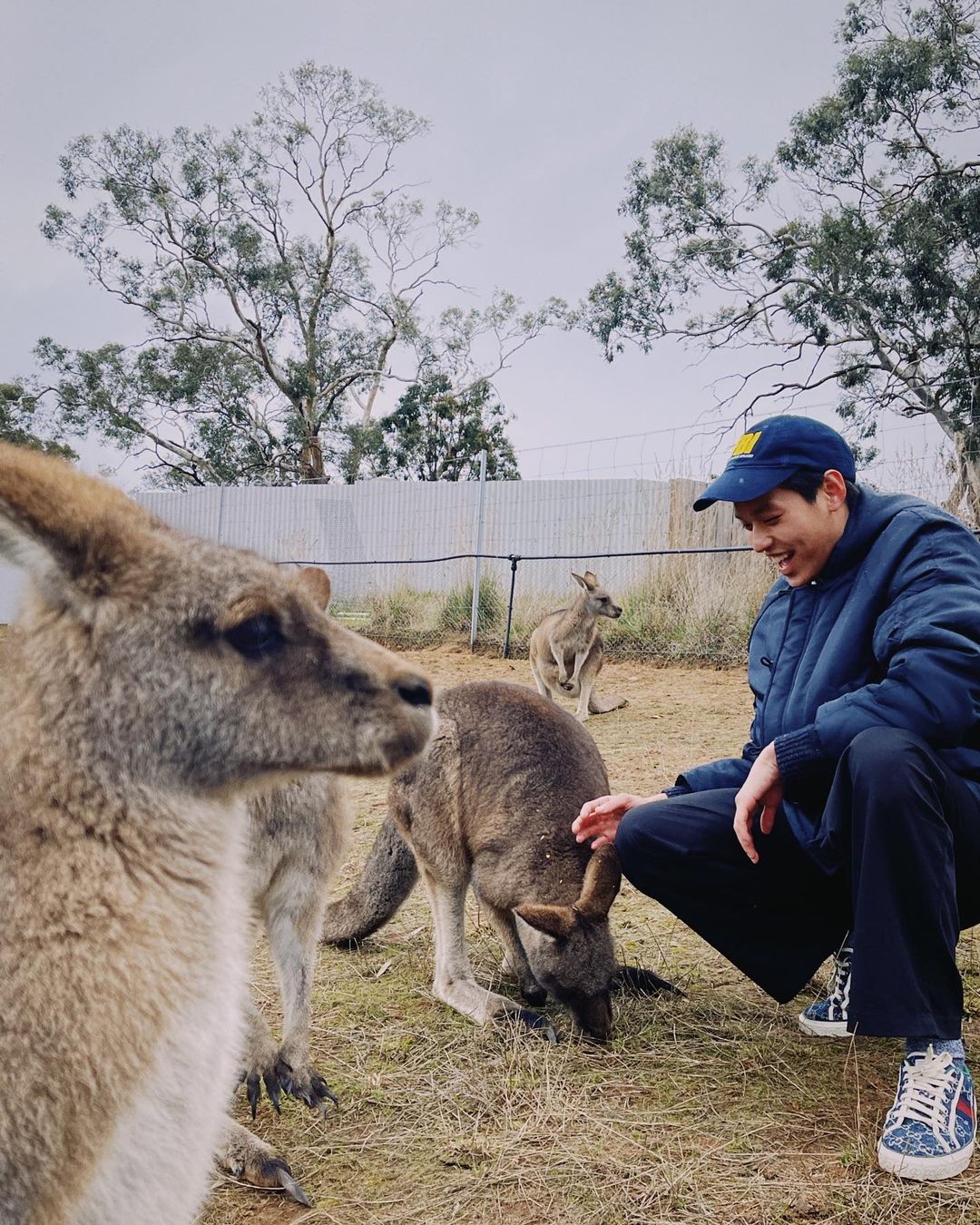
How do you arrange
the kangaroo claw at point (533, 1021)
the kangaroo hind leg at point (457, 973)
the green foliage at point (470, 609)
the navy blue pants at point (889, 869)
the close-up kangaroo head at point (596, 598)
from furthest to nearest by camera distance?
1. the green foliage at point (470, 609)
2. the close-up kangaroo head at point (596, 598)
3. the kangaroo hind leg at point (457, 973)
4. the kangaroo claw at point (533, 1021)
5. the navy blue pants at point (889, 869)

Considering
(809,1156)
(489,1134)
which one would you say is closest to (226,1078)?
(489,1134)

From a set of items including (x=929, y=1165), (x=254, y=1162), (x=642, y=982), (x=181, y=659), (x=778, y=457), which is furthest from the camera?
(x=642, y=982)

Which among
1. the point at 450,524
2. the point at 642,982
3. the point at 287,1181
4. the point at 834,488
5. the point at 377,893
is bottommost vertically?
the point at 287,1181

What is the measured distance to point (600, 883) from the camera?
2959 millimetres

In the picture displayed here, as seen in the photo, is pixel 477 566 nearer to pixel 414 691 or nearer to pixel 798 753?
pixel 798 753

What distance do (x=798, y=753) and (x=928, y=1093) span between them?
30.7 inches

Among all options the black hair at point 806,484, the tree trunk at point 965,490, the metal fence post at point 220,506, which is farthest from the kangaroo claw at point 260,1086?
the metal fence post at point 220,506

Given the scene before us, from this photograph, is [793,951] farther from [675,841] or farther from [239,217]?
[239,217]

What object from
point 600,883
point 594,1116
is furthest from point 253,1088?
point 600,883

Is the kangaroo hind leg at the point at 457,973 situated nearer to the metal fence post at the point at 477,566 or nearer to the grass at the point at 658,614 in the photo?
the grass at the point at 658,614

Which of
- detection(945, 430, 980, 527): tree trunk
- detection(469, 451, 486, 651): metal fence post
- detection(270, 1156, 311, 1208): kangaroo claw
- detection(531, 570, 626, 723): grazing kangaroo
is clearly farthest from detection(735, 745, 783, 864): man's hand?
detection(469, 451, 486, 651): metal fence post

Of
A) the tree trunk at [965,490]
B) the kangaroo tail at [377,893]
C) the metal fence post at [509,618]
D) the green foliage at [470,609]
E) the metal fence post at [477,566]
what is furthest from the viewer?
the green foliage at [470,609]

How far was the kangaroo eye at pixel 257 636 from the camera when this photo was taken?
161cm

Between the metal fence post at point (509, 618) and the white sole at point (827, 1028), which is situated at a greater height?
the metal fence post at point (509, 618)
